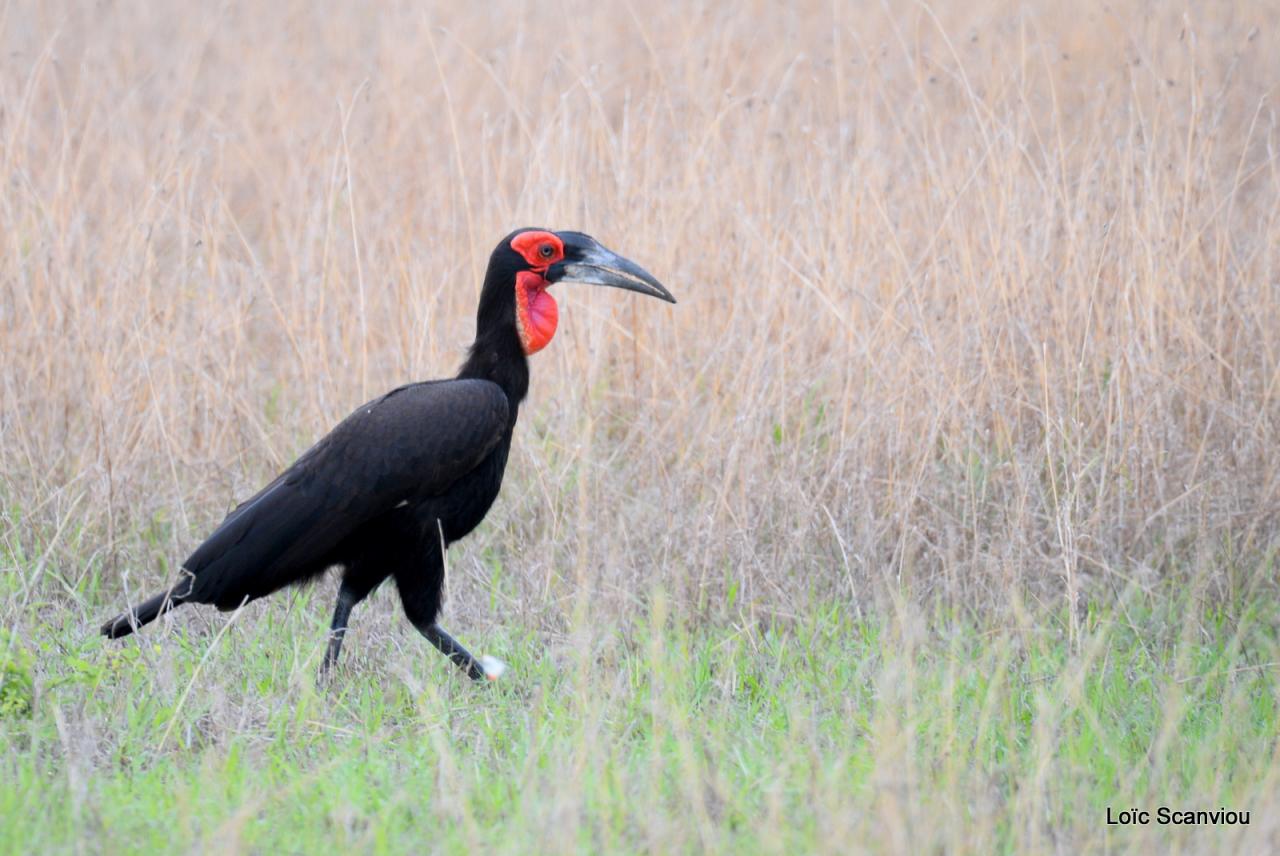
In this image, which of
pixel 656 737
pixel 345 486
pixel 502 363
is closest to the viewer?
pixel 656 737

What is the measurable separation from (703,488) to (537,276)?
962 millimetres

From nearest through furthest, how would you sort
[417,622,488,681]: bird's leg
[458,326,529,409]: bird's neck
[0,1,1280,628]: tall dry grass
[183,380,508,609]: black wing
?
[183,380,508,609]: black wing → [417,622,488,681]: bird's leg → [458,326,529,409]: bird's neck → [0,1,1280,628]: tall dry grass

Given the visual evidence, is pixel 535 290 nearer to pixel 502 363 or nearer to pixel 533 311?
pixel 533 311

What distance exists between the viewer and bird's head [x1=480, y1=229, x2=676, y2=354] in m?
3.99

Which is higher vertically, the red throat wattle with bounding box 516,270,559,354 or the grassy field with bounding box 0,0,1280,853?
the red throat wattle with bounding box 516,270,559,354

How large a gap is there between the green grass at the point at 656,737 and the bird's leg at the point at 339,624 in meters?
0.06

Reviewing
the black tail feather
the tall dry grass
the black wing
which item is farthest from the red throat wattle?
the black tail feather

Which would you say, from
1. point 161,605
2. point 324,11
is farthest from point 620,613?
point 324,11

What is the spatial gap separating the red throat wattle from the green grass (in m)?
0.82

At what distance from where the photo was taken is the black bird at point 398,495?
3.63m

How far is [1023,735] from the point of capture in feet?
10.5

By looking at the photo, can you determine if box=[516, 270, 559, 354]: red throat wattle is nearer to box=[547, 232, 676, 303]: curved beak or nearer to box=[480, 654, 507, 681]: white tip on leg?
box=[547, 232, 676, 303]: curved beak

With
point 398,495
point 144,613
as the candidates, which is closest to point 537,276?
point 398,495

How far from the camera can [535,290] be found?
13.2 ft
